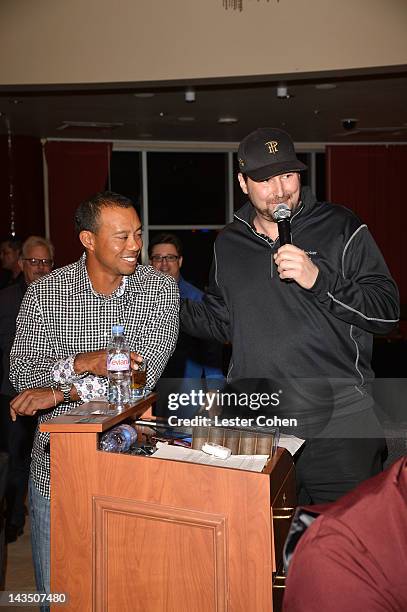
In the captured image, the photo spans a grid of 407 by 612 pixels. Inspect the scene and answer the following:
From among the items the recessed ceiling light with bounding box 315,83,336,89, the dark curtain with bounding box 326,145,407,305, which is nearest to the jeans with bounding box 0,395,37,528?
the recessed ceiling light with bounding box 315,83,336,89

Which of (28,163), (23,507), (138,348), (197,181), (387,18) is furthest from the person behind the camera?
(197,181)

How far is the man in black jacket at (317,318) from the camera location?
2.29m

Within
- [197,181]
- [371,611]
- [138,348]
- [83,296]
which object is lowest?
[371,611]

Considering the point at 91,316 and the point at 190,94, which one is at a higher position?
the point at 190,94

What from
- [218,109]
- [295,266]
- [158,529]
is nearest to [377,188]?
[218,109]

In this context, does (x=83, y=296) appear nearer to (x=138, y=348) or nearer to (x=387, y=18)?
(x=138, y=348)

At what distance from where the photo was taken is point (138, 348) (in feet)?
7.55

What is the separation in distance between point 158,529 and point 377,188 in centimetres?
1064

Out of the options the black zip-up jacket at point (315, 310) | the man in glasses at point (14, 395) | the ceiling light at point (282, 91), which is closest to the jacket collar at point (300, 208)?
the black zip-up jacket at point (315, 310)

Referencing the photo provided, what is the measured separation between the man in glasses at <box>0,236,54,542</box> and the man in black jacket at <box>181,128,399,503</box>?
2594 mm

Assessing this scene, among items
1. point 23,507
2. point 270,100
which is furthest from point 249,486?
point 270,100

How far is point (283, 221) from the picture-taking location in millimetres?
2260

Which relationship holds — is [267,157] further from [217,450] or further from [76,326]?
[217,450]

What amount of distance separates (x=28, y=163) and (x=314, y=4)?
566 centimetres
